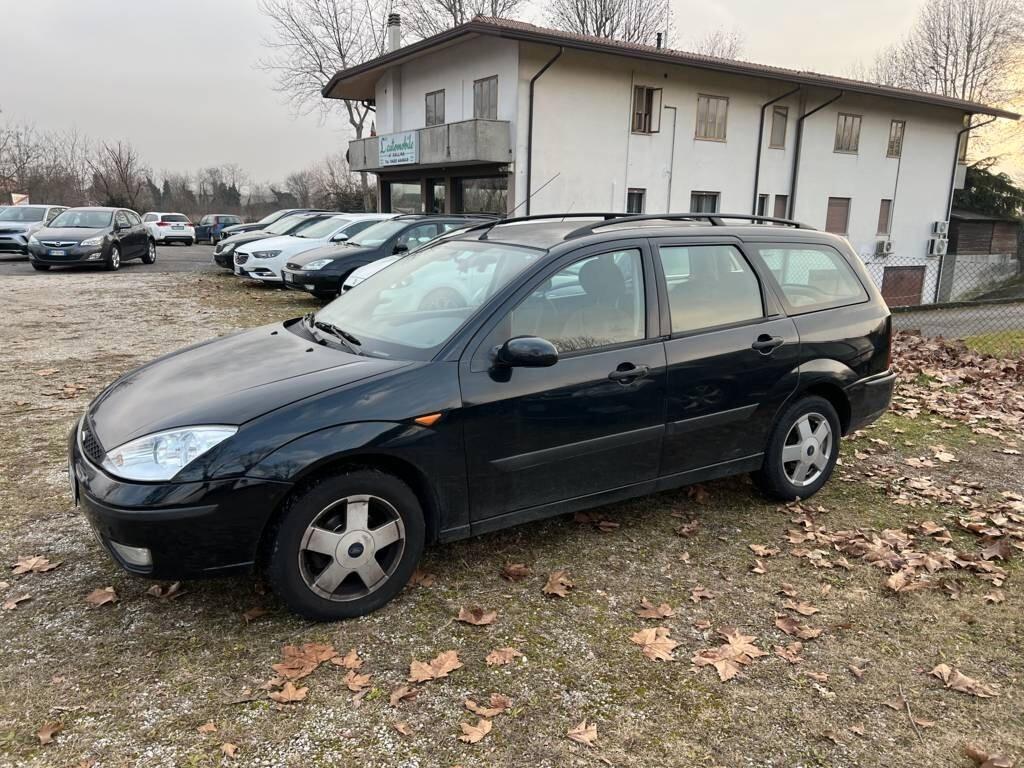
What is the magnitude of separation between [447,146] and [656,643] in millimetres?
21882

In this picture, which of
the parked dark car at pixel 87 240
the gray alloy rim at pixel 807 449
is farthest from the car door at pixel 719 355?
the parked dark car at pixel 87 240

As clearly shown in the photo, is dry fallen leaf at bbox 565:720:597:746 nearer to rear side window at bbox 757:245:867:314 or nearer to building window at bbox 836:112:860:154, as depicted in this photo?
rear side window at bbox 757:245:867:314

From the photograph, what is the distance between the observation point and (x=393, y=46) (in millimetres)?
35250

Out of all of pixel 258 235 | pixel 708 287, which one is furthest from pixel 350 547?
pixel 258 235

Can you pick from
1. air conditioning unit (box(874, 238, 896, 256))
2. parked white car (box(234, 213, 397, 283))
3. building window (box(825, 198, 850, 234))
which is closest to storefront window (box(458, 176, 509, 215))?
parked white car (box(234, 213, 397, 283))

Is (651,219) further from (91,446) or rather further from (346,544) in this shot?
(91,446)

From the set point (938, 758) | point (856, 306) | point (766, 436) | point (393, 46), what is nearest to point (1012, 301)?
point (856, 306)

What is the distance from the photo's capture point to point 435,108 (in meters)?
26.4

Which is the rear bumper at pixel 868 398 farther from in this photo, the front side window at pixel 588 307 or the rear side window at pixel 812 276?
the front side window at pixel 588 307

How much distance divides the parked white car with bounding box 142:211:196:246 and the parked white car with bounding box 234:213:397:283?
25.5m

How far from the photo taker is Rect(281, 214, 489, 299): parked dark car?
1212cm

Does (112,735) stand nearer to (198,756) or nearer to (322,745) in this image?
(198,756)

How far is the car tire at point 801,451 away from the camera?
4379 millimetres

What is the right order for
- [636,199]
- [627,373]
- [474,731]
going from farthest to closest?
[636,199] → [627,373] → [474,731]
